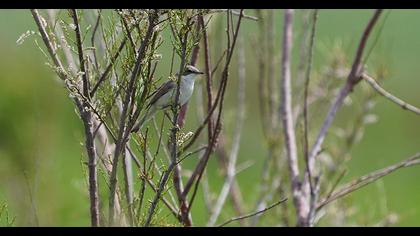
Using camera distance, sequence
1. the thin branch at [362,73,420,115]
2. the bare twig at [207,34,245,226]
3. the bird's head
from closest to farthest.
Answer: the thin branch at [362,73,420,115] < the bird's head < the bare twig at [207,34,245,226]

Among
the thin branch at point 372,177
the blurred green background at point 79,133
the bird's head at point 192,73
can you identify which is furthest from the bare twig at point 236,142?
the thin branch at point 372,177

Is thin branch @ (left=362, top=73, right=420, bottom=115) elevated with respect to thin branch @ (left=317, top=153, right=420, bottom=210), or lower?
elevated

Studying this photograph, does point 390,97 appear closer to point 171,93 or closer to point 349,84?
point 349,84

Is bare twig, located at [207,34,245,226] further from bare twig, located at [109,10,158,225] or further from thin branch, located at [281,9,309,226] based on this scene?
bare twig, located at [109,10,158,225]

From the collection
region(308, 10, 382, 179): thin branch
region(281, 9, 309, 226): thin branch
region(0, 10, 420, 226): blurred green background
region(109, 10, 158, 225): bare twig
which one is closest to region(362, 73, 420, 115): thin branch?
region(308, 10, 382, 179): thin branch

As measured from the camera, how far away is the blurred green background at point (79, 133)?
12.2 ft

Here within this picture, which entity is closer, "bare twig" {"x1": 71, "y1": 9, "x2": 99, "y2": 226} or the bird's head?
"bare twig" {"x1": 71, "y1": 9, "x2": 99, "y2": 226}

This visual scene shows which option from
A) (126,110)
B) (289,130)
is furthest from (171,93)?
(126,110)

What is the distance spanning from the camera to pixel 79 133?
323 cm

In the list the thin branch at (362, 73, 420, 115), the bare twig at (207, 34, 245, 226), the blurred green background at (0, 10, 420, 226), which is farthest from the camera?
the blurred green background at (0, 10, 420, 226)

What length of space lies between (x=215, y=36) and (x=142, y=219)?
1.84 metres

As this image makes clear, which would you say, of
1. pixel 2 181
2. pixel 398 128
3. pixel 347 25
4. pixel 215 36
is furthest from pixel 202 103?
pixel 398 128

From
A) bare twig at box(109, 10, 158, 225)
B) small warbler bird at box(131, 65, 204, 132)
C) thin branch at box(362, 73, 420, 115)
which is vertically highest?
bare twig at box(109, 10, 158, 225)

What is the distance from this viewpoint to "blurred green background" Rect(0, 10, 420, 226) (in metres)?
3.72
